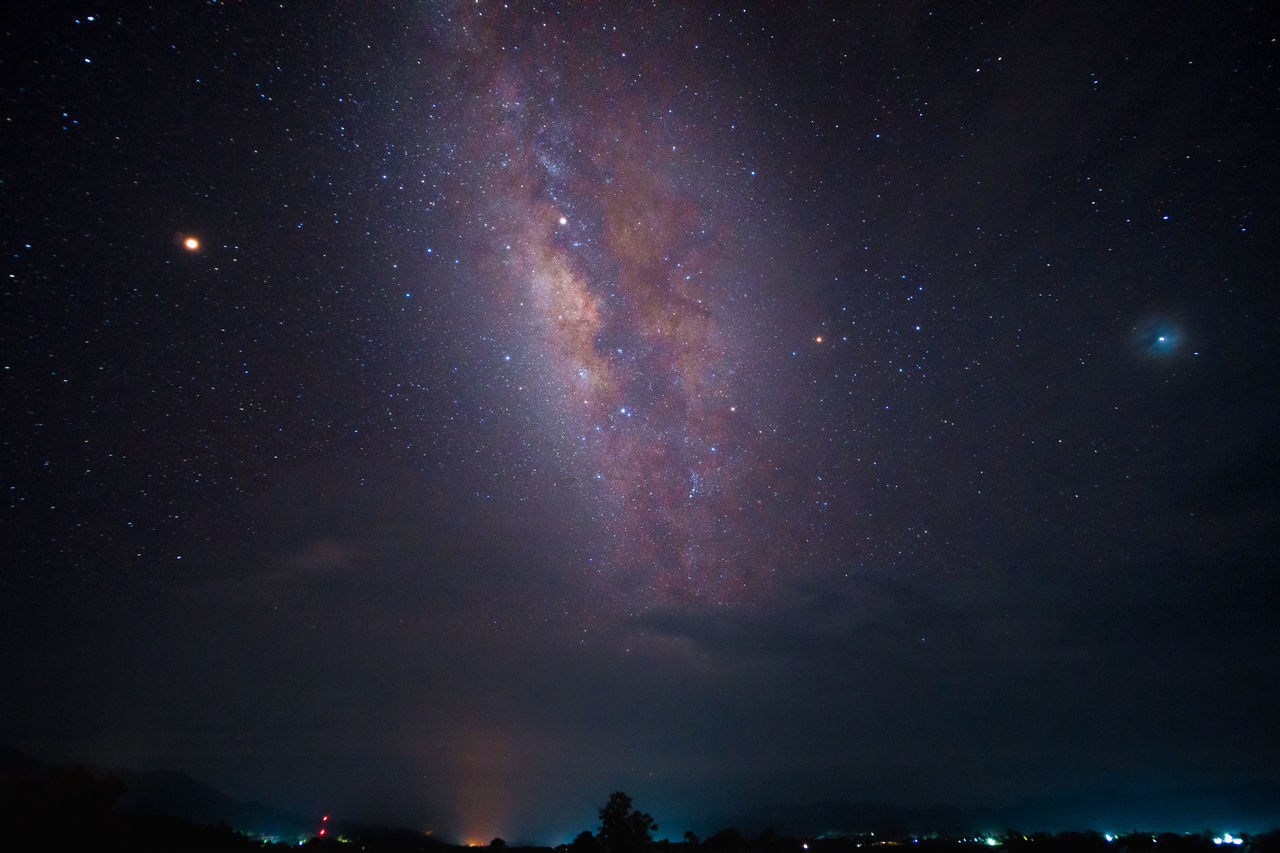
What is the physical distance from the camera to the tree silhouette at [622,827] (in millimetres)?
26297

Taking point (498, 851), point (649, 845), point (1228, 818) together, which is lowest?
point (1228, 818)

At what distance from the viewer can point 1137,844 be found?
168 feet

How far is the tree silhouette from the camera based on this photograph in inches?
1035

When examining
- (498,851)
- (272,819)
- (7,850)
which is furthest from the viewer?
(272,819)

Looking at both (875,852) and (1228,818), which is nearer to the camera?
(875,852)

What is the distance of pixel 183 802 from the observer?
183750 millimetres

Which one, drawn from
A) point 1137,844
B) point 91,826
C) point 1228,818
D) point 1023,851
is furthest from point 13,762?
point 1228,818

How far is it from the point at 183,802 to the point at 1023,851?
794 feet

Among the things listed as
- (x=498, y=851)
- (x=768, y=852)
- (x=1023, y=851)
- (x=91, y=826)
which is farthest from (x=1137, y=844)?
(x=91, y=826)

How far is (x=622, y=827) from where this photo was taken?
26.7 metres

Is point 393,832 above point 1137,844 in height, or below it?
below

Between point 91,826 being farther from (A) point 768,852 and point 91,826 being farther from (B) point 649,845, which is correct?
(A) point 768,852

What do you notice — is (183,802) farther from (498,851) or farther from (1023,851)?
(1023,851)

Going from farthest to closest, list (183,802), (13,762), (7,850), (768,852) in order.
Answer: (183,802) < (13,762) < (768,852) < (7,850)
